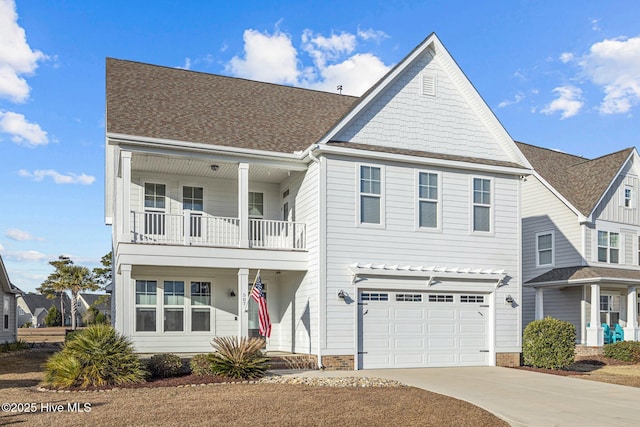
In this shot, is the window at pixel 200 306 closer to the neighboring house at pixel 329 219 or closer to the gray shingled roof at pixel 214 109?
the neighboring house at pixel 329 219

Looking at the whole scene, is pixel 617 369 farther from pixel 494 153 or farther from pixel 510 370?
pixel 494 153

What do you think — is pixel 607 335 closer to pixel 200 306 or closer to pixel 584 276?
pixel 584 276

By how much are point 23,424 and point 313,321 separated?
31.2 ft

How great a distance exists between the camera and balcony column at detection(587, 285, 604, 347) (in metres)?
25.5

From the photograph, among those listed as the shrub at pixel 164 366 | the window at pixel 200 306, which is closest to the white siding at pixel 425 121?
the window at pixel 200 306

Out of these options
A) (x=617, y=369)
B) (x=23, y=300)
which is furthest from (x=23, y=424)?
(x=23, y=300)

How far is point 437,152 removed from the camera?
20188mm

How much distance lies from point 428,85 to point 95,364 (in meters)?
12.7

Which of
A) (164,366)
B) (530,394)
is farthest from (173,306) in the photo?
(530,394)

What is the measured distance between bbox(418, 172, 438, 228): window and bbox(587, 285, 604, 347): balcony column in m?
9.78

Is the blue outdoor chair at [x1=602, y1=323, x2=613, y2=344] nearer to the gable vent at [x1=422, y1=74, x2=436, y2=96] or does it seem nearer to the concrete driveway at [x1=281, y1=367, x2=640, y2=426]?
the concrete driveway at [x1=281, y1=367, x2=640, y2=426]

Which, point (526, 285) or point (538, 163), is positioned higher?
point (538, 163)

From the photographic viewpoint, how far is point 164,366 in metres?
15.4

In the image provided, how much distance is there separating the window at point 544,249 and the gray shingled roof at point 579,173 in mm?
1978
